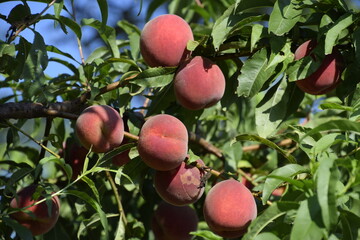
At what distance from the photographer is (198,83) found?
1.55m

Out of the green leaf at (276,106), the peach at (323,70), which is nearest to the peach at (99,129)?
the green leaf at (276,106)

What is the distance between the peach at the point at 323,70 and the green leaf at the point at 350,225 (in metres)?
0.45

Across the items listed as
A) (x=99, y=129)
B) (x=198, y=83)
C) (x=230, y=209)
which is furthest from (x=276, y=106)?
(x=99, y=129)

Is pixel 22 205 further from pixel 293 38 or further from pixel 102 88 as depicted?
pixel 293 38

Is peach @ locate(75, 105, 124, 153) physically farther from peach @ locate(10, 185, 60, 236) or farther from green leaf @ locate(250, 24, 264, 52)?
green leaf @ locate(250, 24, 264, 52)

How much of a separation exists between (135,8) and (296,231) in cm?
287

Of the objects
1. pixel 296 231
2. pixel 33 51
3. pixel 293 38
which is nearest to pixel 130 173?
pixel 33 51

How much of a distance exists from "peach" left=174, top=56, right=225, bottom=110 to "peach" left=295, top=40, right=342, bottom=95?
0.22 m

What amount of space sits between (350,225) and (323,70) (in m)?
0.48

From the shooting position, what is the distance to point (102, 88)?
171 cm

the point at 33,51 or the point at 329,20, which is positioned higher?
the point at 329,20

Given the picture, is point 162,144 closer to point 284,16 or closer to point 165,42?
point 165,42

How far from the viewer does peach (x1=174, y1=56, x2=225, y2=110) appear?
1557mm

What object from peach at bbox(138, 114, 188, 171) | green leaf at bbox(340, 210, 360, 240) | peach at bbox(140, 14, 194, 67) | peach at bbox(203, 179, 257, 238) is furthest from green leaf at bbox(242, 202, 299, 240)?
peach at bbox(140, 14, 194, 67)
